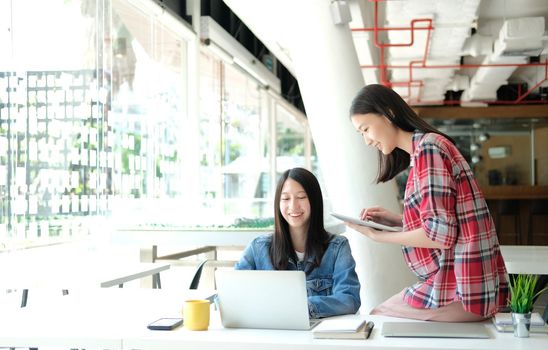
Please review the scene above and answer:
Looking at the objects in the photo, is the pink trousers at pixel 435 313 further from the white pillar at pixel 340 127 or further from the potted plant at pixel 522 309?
the white pillar at pixel 340 127

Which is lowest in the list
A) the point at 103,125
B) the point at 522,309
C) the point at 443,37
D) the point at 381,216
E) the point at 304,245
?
the point at 522,309

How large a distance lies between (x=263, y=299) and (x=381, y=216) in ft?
2.33

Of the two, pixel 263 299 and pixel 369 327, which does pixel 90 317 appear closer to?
pixel 263 299

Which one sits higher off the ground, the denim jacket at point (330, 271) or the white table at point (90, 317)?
the denim jacket at point (330, 271)

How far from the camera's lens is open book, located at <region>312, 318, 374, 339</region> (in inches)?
80.0

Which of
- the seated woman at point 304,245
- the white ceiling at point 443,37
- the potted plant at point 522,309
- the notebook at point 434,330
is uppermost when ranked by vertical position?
the white ceiling at point 443,37

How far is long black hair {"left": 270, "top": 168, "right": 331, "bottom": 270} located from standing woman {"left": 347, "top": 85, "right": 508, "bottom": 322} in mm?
377

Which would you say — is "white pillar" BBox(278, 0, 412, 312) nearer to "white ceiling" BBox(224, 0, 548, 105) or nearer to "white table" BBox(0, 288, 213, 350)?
"white ceiling" BBox(224, 0, 548, 105)

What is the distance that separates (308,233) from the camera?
2.82 meters

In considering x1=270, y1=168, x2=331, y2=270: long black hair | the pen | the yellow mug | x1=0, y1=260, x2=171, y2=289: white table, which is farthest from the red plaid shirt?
x1=0, y1=260, x2=171, y2=289: white table

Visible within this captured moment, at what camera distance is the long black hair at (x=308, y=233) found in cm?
280

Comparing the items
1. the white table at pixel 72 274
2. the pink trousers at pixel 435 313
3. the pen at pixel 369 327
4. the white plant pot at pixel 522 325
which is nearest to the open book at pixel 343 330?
the pen at pixel 369 327

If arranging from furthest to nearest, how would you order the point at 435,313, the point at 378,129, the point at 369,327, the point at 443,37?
the point at 443,37
the point at 378,129
the point at 435,313
the point at 369,327

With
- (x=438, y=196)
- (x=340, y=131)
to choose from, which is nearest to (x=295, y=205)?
(x=438, y=196)
